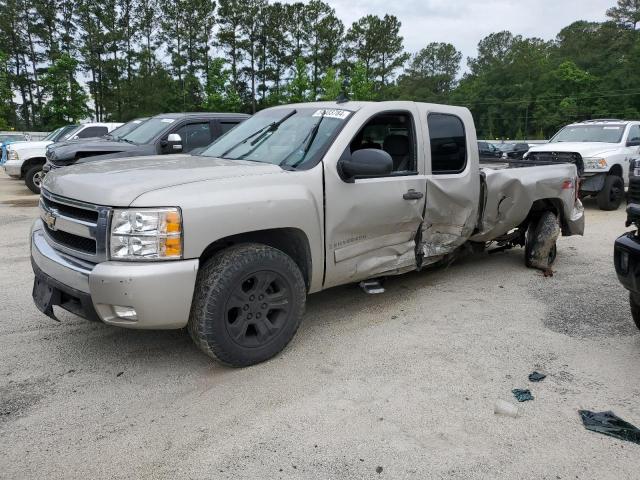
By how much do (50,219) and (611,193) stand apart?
11028 mm

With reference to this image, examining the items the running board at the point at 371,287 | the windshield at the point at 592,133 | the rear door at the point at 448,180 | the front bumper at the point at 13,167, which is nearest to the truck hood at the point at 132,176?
the running board at the point at 371,287

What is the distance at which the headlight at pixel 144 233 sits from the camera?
3023mm

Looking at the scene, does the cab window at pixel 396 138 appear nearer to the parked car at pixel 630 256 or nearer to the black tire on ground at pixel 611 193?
the parked car at pixel 630 256

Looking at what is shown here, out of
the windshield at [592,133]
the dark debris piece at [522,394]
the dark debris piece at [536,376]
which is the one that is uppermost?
the windshield at [592,133]

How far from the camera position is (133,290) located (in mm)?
2971

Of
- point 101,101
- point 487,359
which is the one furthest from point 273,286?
point 101,101

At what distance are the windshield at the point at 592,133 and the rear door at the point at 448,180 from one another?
26.7 feet

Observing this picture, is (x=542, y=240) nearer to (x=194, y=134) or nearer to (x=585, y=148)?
(x=194, y=134)

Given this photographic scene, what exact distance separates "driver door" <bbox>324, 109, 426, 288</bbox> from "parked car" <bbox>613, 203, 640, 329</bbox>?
1.61 metres

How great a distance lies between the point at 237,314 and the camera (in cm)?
346

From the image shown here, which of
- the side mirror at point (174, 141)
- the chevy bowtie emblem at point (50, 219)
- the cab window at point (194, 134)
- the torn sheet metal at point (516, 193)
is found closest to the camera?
the chevy bowtie emblem at point (50, 219)

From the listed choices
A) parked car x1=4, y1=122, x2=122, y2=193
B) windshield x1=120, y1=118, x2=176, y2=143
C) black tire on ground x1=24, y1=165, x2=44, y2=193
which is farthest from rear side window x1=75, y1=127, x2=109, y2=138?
windshield x1=120, y1=118, x2=176, y2=143

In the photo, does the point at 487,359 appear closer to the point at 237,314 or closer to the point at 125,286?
the point at 237,314

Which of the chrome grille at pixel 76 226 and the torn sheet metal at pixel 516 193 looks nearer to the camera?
the chrome grille at pixel 76 226
